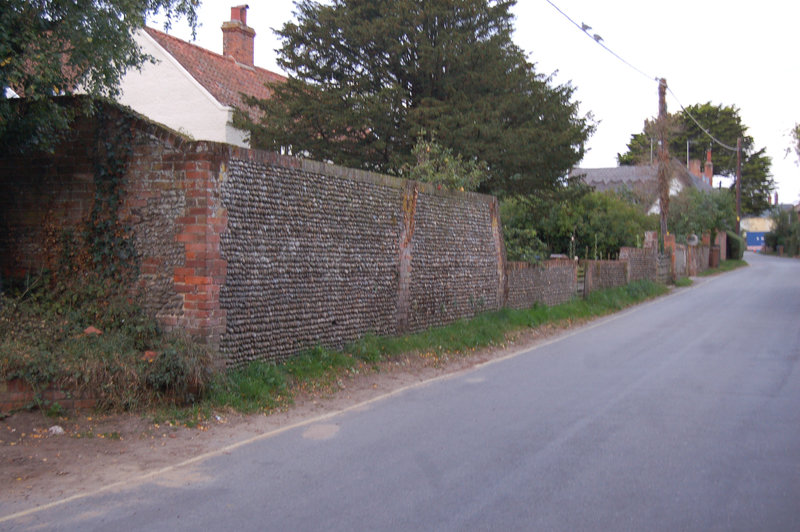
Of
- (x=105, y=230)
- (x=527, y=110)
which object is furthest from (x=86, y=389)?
(x=527, y=110)

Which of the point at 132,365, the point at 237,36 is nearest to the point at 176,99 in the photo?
the point at 237,36

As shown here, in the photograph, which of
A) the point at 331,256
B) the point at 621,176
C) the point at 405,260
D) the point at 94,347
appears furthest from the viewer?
the point at 621,176

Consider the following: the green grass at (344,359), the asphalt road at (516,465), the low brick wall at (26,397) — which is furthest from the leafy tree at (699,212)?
the low brick wall at (26,397)

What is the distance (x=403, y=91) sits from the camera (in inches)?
770

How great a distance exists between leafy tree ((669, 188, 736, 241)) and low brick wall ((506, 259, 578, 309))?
30432 mm

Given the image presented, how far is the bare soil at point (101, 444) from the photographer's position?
18.9ft

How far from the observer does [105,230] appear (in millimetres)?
8984

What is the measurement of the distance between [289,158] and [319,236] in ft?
4.04

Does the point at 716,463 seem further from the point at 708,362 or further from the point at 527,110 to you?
the point at 527,110

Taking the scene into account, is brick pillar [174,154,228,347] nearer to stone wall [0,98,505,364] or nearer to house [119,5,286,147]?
stone wall [0,98,505,364]

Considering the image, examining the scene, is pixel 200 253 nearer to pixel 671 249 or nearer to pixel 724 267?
pixel 671 249

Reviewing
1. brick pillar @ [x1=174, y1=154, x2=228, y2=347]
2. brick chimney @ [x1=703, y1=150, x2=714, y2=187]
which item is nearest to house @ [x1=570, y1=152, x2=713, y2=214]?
brick chimney @ [x1=703, y1=150, x2=714, y2=187]

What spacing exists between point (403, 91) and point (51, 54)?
12.4 m

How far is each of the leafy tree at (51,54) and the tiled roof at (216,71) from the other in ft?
41.8
